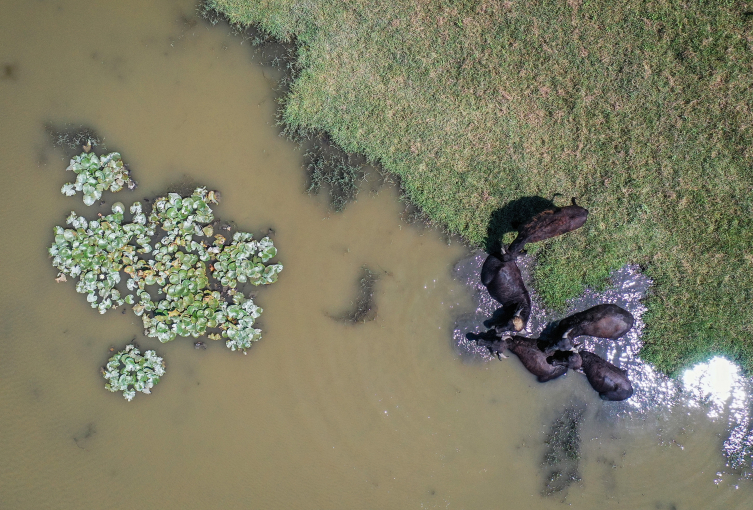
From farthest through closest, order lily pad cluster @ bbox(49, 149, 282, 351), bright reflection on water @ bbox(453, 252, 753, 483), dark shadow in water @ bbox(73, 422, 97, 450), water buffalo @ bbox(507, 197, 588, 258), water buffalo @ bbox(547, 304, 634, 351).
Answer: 1. dark shadow in water @ bbox(73, 422, 97, 450)
2. lily pad cluster @ bbox(49, 149, 282, 351)
3. bright reflection on water @ bbox(453, 252, 753, 483)
4. water buffalo @ bbox(547, 304, 634, 351)
5. water buffalo @ bbox(507, 197, 588, 258)

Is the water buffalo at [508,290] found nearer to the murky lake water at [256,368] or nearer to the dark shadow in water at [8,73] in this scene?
the murky lake water at [256,368]

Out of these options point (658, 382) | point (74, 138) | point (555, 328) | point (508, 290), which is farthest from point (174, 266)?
point (658, 382)

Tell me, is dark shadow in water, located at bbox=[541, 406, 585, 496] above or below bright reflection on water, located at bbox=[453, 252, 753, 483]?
below

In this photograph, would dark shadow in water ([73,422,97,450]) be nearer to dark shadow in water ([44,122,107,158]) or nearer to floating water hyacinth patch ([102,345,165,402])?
floating water hyacinth patch ([102,345,165,402])

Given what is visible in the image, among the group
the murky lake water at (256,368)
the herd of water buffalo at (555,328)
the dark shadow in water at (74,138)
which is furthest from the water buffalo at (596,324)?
the dark shadow in water at (74,138)

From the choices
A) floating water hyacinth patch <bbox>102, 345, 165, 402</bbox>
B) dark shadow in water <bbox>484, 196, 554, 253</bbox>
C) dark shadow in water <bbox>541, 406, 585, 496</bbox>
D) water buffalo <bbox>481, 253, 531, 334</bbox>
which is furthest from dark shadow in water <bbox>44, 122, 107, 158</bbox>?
dark shadow in water <bbox>541, 406, 585, 496</bbox>

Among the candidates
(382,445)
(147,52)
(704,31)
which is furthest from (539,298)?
(147,52)

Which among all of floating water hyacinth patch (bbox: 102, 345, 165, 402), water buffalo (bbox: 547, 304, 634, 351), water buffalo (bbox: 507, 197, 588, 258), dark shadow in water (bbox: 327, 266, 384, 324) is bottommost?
floating water hyacinth patch (bbox: 102, 345, 165, 402)
